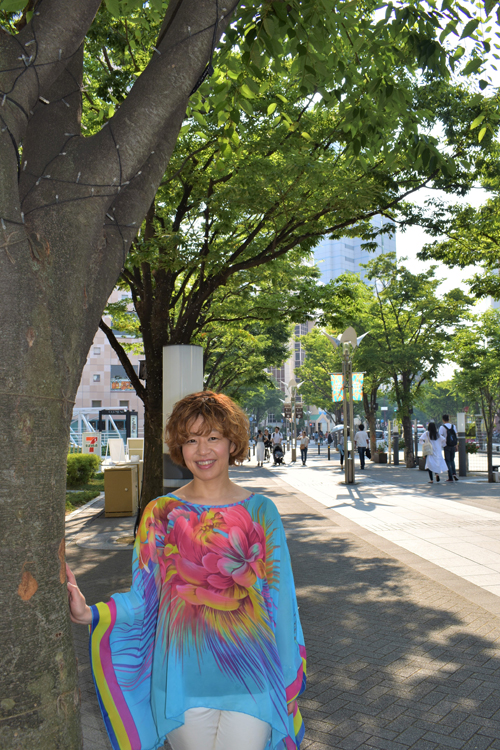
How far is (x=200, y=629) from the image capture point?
2094mm

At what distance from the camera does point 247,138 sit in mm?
9883

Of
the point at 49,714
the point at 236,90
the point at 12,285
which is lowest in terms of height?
the point at 49,714

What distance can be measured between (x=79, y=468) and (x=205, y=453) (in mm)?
18401

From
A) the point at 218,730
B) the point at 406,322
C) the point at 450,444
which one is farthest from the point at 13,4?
the point at 406,322

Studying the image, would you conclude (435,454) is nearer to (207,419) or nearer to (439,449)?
(439,449)

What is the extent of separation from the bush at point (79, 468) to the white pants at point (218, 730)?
58.2ft

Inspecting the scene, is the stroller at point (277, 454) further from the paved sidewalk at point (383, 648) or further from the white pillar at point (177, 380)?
the white pillar at point (177, 380)

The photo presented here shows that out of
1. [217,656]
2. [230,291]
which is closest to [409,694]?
[217,656]

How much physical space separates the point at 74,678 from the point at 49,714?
0.14 m

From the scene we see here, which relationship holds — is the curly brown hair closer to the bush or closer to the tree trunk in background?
the tree trunk in background

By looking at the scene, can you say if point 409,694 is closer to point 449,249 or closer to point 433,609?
point 433,609

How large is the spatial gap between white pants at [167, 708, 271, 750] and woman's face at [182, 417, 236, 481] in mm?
747

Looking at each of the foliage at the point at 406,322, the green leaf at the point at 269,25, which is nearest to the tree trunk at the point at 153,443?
the green leaf at the point at 269,25

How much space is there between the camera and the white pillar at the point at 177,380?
749 centimetres
